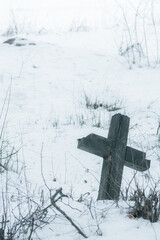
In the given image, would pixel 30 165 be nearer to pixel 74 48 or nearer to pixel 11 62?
pixel 11 62

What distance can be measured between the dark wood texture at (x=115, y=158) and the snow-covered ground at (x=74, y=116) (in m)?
0.16

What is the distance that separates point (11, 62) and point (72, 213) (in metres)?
5.68

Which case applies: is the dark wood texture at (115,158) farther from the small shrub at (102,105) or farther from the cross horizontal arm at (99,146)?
the small shrub at (102,105)

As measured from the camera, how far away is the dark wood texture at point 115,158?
7.78 feet

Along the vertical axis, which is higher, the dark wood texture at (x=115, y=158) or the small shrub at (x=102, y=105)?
the dark wood texture at (x=115, y=158)

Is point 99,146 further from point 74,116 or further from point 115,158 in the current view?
point 74,116

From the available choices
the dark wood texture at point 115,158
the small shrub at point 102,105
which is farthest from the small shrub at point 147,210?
the small shrub at point 102,105

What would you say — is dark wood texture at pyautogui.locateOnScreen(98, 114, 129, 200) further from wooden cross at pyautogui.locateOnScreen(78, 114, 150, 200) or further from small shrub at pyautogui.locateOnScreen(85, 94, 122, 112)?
small shrub at pyautogui.locateOnScreen(85, 94, 122, 112)

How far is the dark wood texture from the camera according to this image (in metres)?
2.37

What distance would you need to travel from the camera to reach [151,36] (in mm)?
9352

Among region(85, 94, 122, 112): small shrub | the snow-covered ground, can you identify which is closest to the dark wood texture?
the snow-covered ground

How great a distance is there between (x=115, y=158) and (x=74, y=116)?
8.53ft

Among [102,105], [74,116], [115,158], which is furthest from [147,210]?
[102,105]

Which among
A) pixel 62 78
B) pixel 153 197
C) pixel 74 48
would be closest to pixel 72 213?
pixel 153 197
